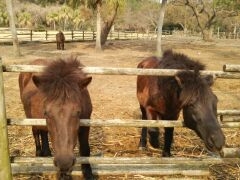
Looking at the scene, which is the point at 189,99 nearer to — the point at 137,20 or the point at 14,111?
the point at 14,111

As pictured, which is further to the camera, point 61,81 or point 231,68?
point 231,68

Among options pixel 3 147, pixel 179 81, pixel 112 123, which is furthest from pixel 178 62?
pixel 3 147

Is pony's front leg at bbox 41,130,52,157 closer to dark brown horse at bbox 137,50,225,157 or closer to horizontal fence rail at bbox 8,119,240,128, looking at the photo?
horizontal fence rail at bbox 8,119,240,128

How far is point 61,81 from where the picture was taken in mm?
3004

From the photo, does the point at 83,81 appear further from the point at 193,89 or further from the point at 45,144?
the point at 45,144

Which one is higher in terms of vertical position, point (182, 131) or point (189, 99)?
point (189, 99)

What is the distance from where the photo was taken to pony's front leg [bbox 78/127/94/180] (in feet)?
12.9

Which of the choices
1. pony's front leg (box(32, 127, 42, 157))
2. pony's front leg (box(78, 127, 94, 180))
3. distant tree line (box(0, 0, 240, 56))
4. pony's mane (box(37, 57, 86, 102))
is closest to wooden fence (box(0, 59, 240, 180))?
pony's front leg (box(78, 127, 94, 180))

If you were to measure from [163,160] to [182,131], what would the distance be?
2695 mm

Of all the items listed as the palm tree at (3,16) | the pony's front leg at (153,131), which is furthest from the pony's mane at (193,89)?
the palm tree at (3,16)

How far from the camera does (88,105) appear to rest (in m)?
3.88

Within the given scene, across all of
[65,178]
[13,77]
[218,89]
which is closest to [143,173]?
[65,178]

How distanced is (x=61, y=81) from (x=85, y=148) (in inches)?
51.8

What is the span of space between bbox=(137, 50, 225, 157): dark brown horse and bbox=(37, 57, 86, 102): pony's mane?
1.12 m
